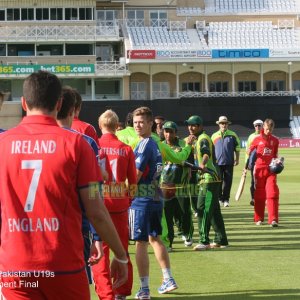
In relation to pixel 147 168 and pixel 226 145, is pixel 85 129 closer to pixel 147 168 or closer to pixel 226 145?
pixel 147 168

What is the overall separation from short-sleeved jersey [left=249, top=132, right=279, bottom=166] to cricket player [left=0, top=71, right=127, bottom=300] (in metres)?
10.8

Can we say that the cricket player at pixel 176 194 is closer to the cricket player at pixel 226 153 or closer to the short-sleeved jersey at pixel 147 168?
the short-sleeved jersey at pixel 147 168

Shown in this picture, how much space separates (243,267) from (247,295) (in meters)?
1.80

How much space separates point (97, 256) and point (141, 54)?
63.7m

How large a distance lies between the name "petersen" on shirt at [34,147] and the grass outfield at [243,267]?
4.50 m

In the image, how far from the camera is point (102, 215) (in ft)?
14.7

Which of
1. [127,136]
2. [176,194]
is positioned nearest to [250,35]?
[176,194]

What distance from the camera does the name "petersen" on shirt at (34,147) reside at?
4.34 metres

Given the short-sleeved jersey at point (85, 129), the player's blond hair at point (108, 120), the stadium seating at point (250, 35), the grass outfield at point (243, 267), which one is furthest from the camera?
the stadium seating at point (250, 35)

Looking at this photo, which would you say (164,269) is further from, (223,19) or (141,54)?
(223,19)

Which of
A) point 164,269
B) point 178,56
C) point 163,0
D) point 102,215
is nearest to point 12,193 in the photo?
point 102,215

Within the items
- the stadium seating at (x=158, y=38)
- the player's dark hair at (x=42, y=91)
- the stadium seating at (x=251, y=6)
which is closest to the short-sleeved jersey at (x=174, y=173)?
the player's dark hair at (x=42, y=91)

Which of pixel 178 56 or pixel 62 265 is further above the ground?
pixel 178 56

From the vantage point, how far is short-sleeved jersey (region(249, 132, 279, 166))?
15.0m
